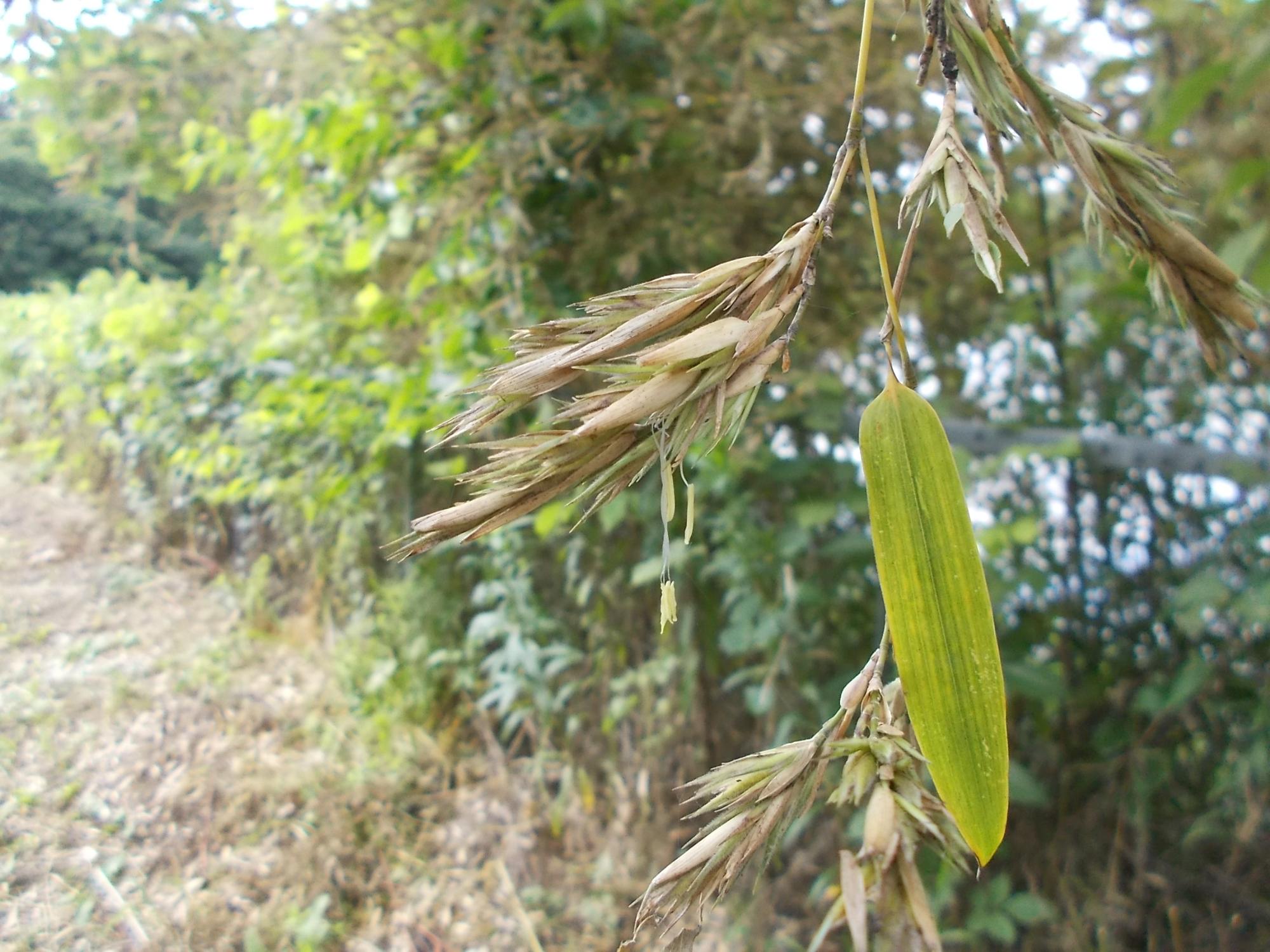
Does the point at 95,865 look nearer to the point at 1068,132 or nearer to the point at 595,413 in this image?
the point at 595,413

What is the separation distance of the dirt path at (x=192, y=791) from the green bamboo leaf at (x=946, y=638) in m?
0.60

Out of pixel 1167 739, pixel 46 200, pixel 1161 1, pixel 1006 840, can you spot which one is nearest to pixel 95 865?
pixel 46 200

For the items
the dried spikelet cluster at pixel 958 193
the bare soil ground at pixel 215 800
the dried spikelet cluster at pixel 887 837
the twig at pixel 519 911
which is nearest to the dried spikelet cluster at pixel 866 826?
the dried spikelet cluster at pixel 887 837

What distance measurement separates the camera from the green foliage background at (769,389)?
96cm

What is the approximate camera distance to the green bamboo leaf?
201mm

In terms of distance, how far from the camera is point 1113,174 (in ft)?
0.84

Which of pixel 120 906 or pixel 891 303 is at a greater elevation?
pixel 891 303

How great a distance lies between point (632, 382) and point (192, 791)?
0.82 m

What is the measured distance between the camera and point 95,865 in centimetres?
62

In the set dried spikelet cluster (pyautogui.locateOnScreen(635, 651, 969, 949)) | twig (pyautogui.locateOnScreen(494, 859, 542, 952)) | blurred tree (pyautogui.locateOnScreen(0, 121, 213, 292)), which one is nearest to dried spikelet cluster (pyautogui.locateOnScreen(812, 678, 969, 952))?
dried spikelet cluster (pyautogui.locateOnScreen(635, 651, 969, 949))

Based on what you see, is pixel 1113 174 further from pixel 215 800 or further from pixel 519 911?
pixel 519 911

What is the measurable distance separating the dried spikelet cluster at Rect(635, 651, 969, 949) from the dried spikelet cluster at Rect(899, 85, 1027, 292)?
0.35ft

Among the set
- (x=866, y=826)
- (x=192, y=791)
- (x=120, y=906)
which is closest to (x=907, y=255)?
(x=866, y=826)

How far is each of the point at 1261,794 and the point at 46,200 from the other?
4.62 ft
